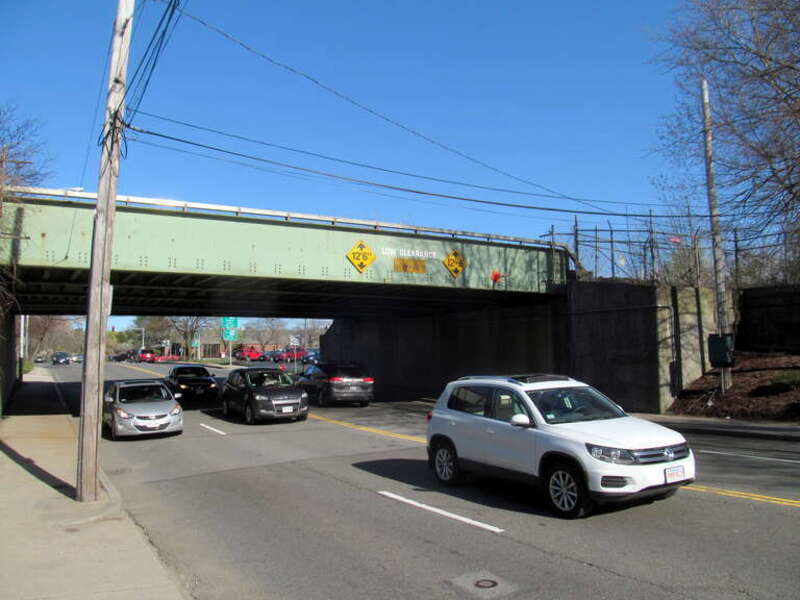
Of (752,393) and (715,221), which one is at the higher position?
(715,221)

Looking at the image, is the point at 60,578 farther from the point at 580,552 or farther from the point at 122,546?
the point at 580,552

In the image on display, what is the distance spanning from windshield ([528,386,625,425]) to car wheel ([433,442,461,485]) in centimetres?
170

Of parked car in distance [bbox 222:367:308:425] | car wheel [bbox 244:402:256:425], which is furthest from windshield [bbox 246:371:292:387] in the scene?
car wheel [bbox 244:402:256:425]

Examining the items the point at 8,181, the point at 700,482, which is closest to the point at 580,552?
the point at 700,482

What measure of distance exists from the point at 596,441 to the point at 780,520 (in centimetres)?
218

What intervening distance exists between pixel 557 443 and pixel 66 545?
216 inches

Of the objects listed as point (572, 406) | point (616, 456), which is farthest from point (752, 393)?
point (616, 456)

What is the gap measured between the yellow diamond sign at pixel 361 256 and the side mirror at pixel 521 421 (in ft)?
42.2

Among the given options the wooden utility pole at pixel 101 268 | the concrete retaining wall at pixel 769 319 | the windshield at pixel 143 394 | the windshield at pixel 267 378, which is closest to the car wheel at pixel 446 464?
the wooden utility pole at pixel 101 268

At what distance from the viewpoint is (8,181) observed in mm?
13617

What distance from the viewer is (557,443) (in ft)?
23.0

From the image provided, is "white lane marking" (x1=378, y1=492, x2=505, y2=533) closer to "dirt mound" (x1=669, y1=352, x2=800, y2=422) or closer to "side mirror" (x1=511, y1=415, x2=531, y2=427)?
"side mirror" (x1=511, y1=415, x2=531, y2=427)

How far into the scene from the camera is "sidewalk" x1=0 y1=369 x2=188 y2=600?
5121 mm

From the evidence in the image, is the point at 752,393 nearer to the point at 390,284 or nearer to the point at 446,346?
the point at 390,284
